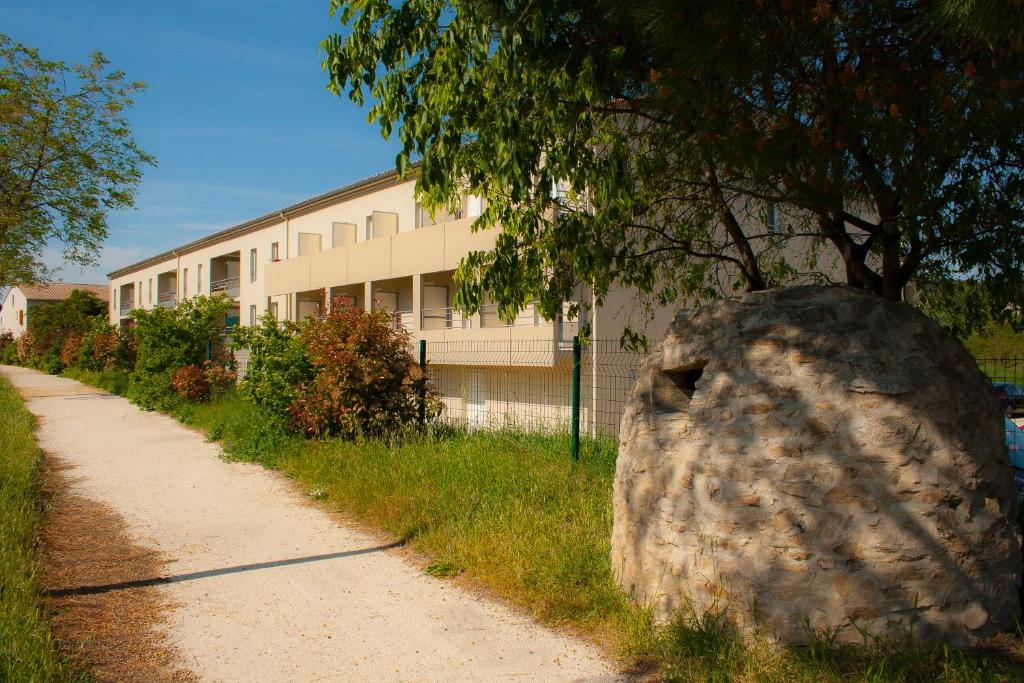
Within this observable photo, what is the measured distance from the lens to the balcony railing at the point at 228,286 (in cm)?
3725

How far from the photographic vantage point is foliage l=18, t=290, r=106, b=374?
39.1m

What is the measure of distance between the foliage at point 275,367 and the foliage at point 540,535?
0.39 metres

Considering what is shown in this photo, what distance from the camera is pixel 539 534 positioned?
6242mm

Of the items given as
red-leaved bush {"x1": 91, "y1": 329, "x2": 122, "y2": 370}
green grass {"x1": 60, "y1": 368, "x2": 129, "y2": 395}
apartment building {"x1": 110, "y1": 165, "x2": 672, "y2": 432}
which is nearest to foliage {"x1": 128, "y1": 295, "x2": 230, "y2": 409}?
green grass {"x1": 60, "y1": 368, "x2": 129, "y2": 395}

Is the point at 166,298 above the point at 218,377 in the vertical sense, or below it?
above

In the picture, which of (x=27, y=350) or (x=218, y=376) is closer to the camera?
(x=218, y=376)

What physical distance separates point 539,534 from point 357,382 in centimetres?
538

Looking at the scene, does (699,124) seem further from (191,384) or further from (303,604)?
(191,384)

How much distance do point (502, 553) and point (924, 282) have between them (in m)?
4.17

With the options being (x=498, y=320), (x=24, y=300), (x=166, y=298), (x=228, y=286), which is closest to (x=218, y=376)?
(x=498, y=320)

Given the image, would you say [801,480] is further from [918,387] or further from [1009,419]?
[1009,419]

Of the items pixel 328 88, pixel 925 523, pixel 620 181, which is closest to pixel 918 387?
pixel 925 523

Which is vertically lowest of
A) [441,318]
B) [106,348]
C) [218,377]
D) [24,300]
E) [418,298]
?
[218,377]

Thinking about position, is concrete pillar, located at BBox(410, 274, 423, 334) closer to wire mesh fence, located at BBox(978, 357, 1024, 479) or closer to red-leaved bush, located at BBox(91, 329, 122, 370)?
red-leaved bush, located at BBox(91, 329, 122, 370)
